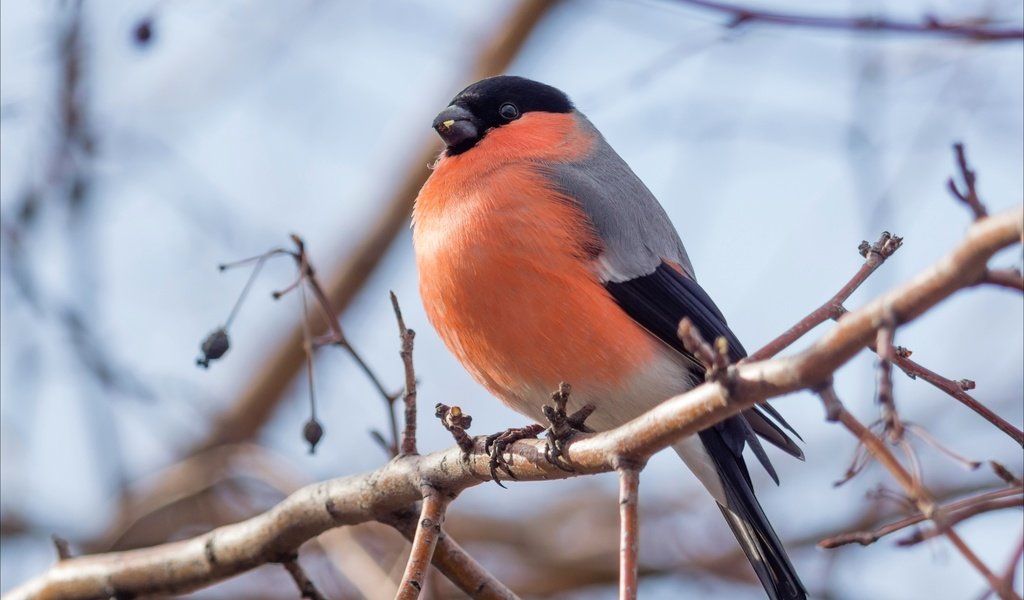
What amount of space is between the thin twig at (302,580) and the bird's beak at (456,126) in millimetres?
1560

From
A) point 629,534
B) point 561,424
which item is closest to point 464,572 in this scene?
point 561,424

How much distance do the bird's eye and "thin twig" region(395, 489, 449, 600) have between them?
181 cm

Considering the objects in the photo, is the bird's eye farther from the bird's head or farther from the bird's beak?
the bird's beak

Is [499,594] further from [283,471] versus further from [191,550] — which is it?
[283,471]

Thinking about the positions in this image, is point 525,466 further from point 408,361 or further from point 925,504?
point 925,504

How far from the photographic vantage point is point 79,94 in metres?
4.92

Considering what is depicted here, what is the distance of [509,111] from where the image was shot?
159 inches

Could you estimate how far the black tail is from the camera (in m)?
2.98

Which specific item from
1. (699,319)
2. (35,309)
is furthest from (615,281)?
(35,309)

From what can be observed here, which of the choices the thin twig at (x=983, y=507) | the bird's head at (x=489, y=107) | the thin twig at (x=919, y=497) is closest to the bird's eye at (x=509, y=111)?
the bird's head at (x=489, y=107)

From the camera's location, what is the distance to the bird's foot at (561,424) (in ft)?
7.55

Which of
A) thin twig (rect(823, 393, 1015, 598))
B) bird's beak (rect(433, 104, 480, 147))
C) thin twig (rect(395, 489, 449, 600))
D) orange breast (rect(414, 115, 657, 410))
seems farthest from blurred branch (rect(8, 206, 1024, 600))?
bird's beak (rect(433, 104, 480, 147))

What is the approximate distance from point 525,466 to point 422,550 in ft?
1.14

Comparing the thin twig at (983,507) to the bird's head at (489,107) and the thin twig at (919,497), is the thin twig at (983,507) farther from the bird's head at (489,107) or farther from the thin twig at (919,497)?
the bird's head at (489,107)
